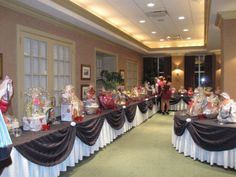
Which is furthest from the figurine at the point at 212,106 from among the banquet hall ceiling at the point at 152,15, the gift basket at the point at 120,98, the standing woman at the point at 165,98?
the standing woman at the point at 165,98

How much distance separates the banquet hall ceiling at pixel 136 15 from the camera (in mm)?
4812

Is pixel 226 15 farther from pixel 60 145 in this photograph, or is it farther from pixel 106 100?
pixel 60 145

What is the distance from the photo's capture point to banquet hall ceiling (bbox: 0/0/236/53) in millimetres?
4812

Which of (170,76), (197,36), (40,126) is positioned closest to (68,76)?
(40,126)

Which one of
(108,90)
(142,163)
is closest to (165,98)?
(108,90)

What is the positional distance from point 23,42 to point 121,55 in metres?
5.58

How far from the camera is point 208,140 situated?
3.89 metres

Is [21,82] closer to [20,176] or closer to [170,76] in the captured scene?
[20,176]

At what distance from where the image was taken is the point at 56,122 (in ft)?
12.8

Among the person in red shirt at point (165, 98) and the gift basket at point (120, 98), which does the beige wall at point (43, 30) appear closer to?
the gift basket at point (120, 98)

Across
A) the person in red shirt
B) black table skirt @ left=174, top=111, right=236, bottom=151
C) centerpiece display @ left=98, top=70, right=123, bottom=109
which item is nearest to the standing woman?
the person in red shirt

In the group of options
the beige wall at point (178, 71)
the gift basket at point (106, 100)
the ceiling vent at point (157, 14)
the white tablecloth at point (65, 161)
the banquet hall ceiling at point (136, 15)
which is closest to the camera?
the white tablecloth at point (65, 161)

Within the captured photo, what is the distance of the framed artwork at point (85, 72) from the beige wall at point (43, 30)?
11 cm

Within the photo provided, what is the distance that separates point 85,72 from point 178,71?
306 inches
